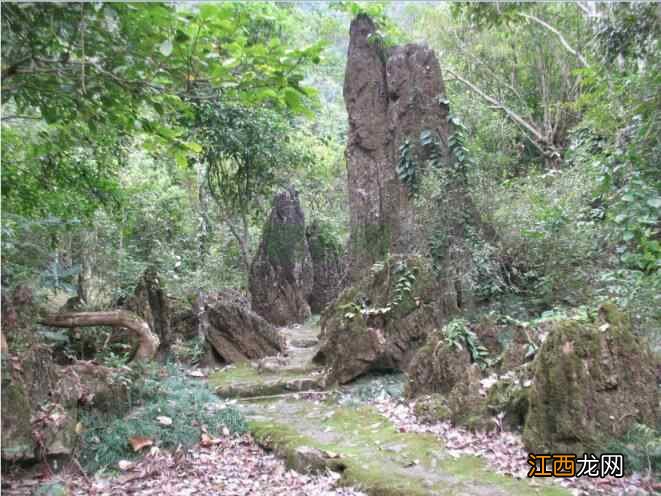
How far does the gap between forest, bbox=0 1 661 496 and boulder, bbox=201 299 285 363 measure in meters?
0.04

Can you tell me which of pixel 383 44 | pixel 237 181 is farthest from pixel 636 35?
pixel 237 181

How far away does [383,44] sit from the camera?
37.8 ft

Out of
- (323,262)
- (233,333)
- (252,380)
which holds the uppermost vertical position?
(323,262)

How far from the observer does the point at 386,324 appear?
8.11 metres

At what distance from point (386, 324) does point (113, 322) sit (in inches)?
140

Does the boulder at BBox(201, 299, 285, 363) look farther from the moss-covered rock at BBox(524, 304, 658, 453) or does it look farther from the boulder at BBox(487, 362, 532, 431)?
the moss-covered rock at BBox(524, 304, 658, 453)

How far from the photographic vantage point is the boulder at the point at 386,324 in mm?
7906

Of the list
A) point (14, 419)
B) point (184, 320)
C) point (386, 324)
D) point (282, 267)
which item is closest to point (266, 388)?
point (386, 324)

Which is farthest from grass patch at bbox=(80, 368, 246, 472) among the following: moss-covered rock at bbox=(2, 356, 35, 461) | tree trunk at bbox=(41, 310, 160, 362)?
moss-covered rock at bbox=(2, 356, 35, 461)

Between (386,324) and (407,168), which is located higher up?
(407,168)

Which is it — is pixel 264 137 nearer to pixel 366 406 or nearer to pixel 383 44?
pixel 383 44

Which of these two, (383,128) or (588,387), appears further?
(383,128)

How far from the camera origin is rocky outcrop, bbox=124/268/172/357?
8805mm

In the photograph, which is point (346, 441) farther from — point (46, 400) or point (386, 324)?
point (46, 400)
